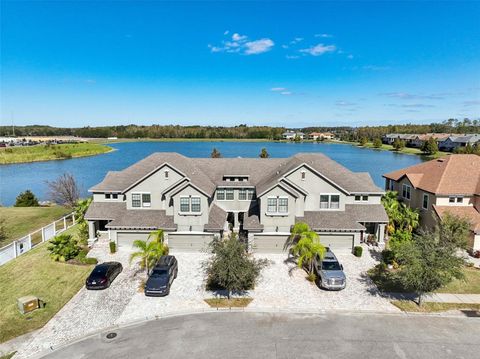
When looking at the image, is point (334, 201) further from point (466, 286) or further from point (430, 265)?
point (430, 265)

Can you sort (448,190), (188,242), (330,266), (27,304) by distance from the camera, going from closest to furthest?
(27,304)
(330,266)
(188,242)
(448,190)

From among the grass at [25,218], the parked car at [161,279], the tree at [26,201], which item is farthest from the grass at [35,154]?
the parked car at [161,279]

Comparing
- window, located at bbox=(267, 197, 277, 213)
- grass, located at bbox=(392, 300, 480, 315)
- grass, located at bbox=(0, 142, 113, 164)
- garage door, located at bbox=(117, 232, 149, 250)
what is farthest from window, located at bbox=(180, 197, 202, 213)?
grass, located at bbox=(0, 142, 113, 164)

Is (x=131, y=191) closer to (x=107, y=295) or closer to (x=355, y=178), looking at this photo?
(x=107, y=295)

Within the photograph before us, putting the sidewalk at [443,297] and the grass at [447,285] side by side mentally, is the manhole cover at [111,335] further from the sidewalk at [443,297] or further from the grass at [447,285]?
the grass at [447,285]

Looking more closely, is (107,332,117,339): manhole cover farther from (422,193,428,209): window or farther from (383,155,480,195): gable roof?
(422,193,428,209): window

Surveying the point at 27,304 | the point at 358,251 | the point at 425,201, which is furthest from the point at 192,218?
the point at 425,201

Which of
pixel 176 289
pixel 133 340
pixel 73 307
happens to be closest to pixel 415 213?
pixel 176 289
